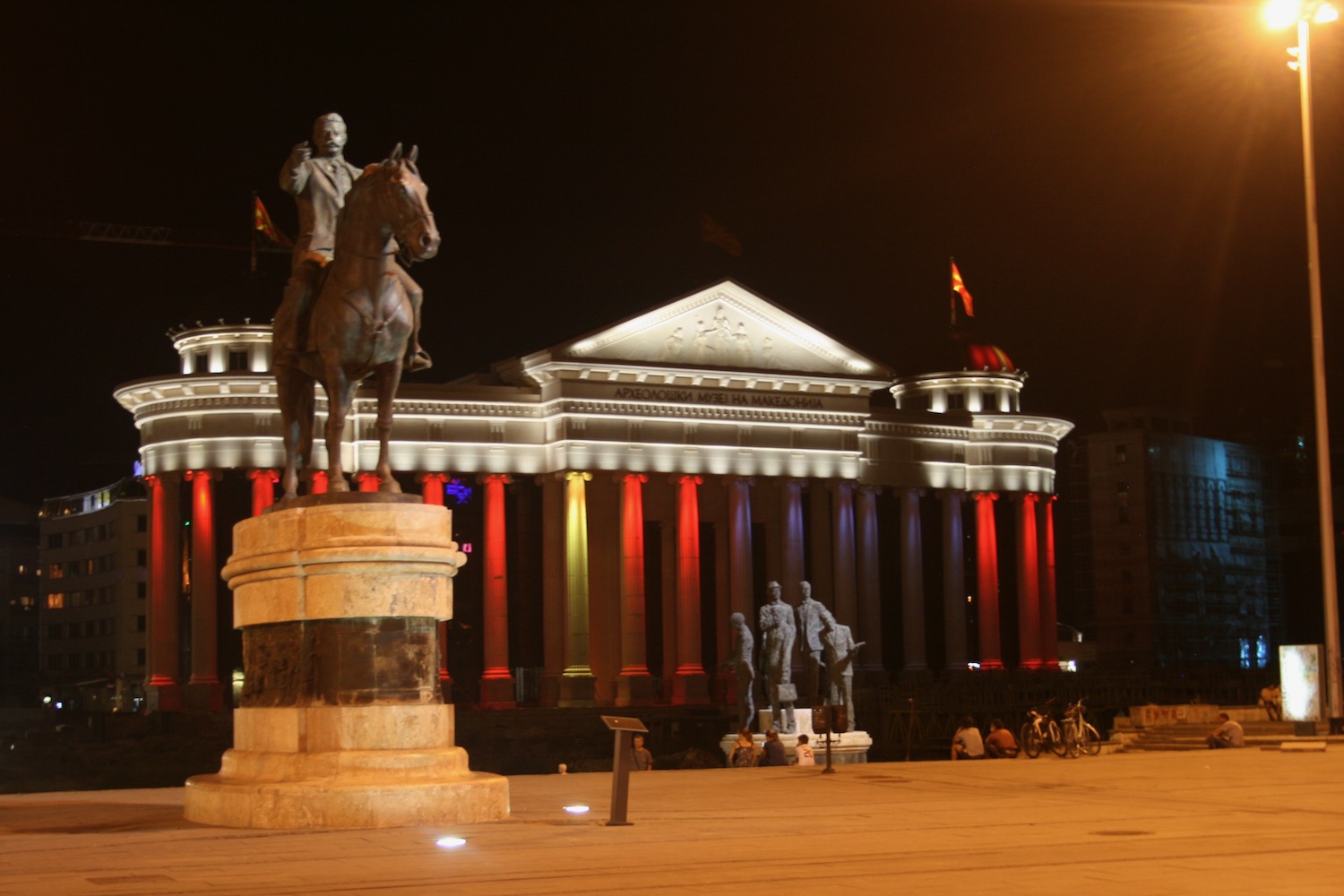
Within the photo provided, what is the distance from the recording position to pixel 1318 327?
32625 mm

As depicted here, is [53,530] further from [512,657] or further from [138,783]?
[138,783]

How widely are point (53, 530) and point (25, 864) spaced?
124 meters

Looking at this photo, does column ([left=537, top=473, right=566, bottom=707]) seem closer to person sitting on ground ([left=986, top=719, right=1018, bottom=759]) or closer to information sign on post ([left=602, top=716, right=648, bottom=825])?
person sitting on ground ([left=986, top=719, right=1018, bottom=759])

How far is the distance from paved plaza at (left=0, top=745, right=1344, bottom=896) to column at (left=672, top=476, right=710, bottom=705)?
1734 inches

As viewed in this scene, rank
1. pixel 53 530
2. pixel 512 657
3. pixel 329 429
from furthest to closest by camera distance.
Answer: pixel 53 530 → pixel 512 657 → pixel 329 429

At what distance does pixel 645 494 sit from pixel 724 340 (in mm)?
7006

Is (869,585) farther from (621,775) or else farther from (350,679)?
(621,775)

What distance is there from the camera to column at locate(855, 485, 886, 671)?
235ft

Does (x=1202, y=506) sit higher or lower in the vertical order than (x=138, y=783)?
higher

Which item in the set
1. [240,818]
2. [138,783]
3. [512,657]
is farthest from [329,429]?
[512,657]

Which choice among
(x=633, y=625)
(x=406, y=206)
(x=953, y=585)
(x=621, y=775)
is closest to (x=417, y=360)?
(x=406, y=206)

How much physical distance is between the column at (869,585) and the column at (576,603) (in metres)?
11.8

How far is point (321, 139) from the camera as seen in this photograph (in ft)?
64.2

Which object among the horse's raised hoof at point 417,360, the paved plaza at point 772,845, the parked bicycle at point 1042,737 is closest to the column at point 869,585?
the parked bicycle at point 1042,737
